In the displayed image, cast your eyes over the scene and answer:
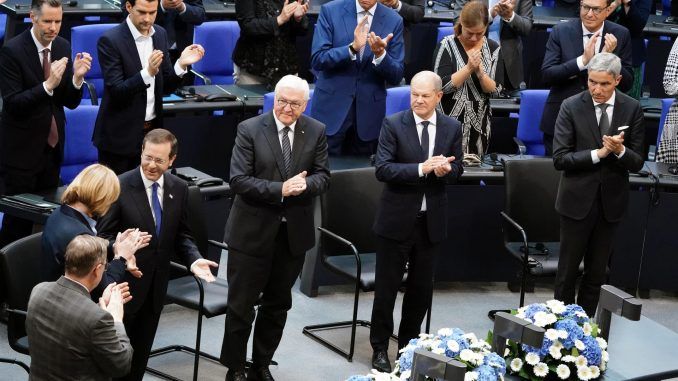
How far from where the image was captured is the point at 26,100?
6840 millimetres

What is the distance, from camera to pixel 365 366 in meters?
6.91

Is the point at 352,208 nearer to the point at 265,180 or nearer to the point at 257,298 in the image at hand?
the point at 257,298

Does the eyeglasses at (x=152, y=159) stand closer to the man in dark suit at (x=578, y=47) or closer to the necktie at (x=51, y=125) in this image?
the necktie at (x=51, y=125)

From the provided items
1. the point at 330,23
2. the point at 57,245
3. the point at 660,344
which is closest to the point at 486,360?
the point at 660,344

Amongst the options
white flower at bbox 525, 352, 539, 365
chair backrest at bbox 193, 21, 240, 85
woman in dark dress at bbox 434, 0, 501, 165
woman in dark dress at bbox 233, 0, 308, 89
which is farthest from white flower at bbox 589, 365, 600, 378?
chair backrest at bbox 193, 21, 240, 85

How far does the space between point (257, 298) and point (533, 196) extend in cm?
225

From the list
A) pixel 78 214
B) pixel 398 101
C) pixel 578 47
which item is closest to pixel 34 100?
pixel 78 214

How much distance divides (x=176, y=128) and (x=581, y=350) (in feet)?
14.4

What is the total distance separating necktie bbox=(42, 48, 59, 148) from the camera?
7.00m

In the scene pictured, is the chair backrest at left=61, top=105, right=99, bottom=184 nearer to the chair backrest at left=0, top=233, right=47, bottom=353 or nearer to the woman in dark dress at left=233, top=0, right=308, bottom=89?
the woman in dark dress at left=233, top=0, right=308, bottom=89

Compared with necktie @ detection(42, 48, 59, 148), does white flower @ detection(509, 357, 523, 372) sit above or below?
below

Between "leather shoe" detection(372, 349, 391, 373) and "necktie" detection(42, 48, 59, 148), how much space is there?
2.33 meters

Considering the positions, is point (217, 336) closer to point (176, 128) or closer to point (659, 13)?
point (176, 128)

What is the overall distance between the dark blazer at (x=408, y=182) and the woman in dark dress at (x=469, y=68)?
38.8 inches
